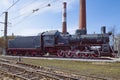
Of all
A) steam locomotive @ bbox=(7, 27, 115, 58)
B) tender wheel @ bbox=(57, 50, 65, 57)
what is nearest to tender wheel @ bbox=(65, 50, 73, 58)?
steam locomotive @ bbox=(7, 27, 115, 58)

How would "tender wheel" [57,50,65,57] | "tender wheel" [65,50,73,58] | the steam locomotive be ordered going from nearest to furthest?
the steam locomotive
"tender wheel" [65,50,73,58]
"tender wheel" [57,50,65,57]

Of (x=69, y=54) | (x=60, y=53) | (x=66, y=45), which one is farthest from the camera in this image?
(x=66, y=45)

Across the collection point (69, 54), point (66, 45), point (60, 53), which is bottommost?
point (69, 54)

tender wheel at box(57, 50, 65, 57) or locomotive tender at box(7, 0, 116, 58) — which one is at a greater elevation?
locomotive tender at box(7, 0, 116, 58)

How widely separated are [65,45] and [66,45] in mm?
153

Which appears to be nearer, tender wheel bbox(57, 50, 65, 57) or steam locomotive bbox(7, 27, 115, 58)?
steam locomotive bbox(7, 27, 115, 58)

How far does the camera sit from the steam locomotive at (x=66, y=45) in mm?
28875

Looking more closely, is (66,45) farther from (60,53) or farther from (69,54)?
(69,54)

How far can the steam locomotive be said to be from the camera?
2888 cm

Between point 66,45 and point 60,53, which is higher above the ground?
point 66,45

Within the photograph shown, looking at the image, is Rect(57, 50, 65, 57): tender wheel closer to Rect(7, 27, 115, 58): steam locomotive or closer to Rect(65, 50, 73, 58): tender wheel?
Rect(7, 27, 115, 58): steam locomotive

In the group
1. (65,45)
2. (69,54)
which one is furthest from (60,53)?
(69,54)

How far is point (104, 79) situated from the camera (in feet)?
39.3

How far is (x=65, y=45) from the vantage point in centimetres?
3169
